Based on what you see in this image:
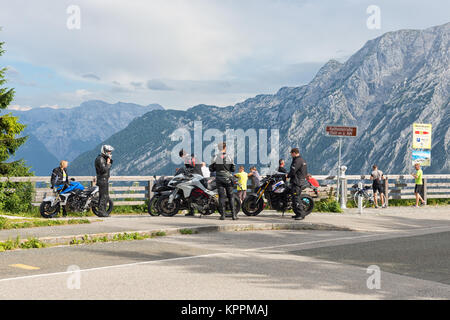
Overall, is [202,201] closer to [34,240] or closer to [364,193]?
[34,240]

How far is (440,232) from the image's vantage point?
1357 centimetres

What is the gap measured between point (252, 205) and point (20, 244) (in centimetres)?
734

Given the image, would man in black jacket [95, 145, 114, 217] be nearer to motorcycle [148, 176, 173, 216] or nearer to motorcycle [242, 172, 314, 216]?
motorcycle [148, 176, 173, 216]

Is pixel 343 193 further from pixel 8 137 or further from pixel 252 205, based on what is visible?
pixel 8 137

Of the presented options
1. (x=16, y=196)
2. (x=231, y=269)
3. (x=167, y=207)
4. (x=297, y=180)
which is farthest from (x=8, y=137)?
(x=231, y=269)

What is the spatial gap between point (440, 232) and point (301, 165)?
3.94 meters

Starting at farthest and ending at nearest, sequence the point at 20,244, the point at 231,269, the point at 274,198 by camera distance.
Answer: the point at 274,198
the point at 20,244
the point at 231,269

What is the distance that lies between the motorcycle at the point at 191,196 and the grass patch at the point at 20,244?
5297 millimetres

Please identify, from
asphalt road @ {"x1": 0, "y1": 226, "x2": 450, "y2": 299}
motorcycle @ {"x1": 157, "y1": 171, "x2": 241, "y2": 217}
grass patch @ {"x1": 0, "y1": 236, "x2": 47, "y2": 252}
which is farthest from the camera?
motorcycle @ {"x1": 157, "y1": 171, "x2": 241, "y2": 217}

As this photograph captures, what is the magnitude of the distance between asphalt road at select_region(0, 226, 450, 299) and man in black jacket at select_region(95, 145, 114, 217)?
461 cm

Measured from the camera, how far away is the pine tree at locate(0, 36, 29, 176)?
27156mm

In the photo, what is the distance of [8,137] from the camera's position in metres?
27.5

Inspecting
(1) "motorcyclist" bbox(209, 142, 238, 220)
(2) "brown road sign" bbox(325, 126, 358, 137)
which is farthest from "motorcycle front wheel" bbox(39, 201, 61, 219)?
(2) "brown road sign" bbox(325, 126, 358, 137)
